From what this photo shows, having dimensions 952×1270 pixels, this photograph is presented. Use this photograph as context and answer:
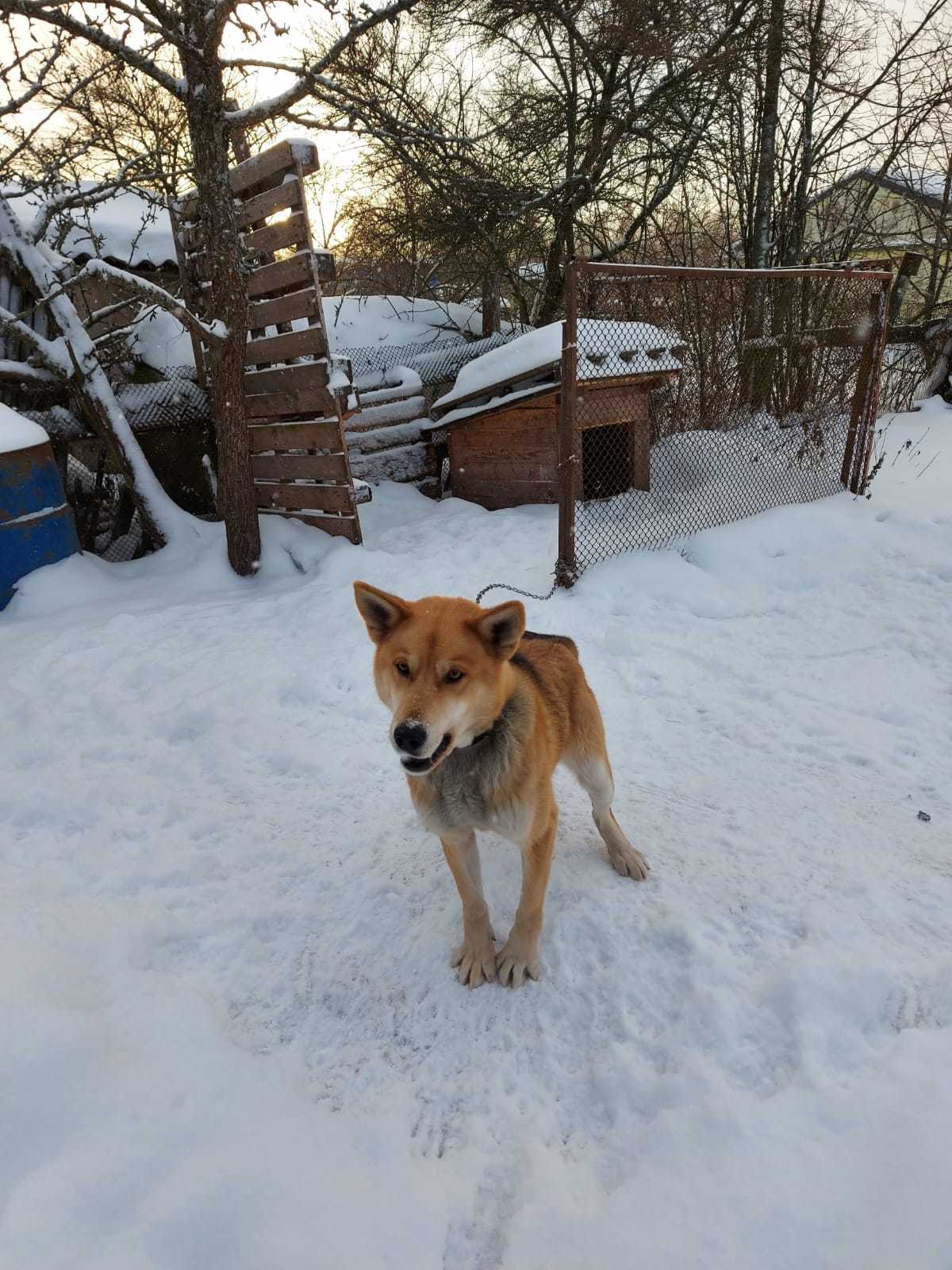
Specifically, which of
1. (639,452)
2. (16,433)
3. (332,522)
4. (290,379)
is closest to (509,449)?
(639,452)

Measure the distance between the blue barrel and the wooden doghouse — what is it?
3829mm

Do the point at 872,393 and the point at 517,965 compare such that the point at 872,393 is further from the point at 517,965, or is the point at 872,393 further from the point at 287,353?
the point at 517,965

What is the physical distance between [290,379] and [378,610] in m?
4.52

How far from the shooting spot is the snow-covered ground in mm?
1646

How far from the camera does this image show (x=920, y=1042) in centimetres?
187

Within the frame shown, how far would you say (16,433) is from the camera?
5.22 metres

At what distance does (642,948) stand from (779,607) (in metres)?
3.50

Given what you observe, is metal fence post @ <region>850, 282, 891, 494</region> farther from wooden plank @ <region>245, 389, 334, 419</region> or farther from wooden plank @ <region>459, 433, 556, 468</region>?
wooden plank @ <region>245, 389, 334, 419</region>

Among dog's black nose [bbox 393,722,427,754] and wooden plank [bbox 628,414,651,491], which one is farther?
wooden plank [bbox 628,414,651,491]

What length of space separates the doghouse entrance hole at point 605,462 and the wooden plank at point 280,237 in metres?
3.15

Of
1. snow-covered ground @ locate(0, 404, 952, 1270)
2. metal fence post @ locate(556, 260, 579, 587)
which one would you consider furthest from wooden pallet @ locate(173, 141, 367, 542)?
snow-covered ground @ locate(0, 404, 952, 1270)

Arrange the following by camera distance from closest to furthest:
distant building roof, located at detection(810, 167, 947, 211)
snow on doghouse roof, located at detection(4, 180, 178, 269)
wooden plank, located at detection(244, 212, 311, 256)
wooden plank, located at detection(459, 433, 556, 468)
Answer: wooden plank, located at detection(244, 212, 311, 256)
wooden plank, located at detection(459, 433, 556, 468)
snow on doghouse roof, located at detection(4, 180, 178, 269)
distant building roof, located at detection(810, 167, 947, 211)

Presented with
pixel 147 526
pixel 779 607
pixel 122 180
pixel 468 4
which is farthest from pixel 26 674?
pixel 468 4

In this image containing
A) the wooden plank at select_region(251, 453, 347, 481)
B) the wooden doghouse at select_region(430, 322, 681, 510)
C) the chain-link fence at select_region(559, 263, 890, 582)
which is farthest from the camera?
the chain-link fence at select_region(559, 263, 890, 582)
